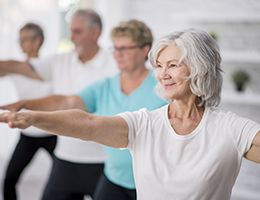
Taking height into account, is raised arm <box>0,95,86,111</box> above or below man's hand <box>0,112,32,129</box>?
below

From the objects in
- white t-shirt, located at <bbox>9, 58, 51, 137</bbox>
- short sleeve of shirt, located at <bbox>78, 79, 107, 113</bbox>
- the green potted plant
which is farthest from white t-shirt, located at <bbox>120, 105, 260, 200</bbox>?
the green potted plant

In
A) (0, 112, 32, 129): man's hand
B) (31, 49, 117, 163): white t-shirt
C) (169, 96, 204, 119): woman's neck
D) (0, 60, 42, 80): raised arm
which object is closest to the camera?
(0, 112, 32, 129): man's hand

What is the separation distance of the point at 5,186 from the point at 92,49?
1.06m

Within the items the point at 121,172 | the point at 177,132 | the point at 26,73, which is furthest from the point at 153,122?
the point at 26,73

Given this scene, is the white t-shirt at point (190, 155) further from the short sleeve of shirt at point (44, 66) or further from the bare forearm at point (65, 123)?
the short sleeve of shirt at point (44, 66)

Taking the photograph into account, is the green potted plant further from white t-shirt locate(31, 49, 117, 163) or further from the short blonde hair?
the short blonde hair

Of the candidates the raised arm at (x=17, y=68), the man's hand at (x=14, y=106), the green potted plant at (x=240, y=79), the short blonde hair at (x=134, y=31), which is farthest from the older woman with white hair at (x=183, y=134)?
the green potted plant at (x=240, y=79)

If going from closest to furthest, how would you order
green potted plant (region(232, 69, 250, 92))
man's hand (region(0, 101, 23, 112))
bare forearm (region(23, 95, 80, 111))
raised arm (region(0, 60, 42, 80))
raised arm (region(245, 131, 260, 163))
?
1. raised arm (region(245, 131, 260, 163))
2. man's hand (region(0, 101, 23, 112))
3. bare forearm (region(23, 95, 80, 111))
4. raised arm (region(0, 60, 42, 80))
5. green potted plant (region(232, 69, 250, 92))

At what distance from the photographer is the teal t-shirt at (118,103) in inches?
76.3

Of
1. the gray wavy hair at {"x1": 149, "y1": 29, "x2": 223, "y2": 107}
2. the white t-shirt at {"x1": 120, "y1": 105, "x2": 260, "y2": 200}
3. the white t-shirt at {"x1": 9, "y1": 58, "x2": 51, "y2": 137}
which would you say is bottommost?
the white t-shirt at {"x1": 9, "y1": 58, "x2": 51, "y2": 137}

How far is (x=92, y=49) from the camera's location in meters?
2.58

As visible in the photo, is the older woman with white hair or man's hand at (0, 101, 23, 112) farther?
man's hand at (0, 101, 23, 112)

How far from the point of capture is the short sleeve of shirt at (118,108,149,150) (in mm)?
1411

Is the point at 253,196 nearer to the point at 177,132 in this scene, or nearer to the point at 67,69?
the point at 67,69
